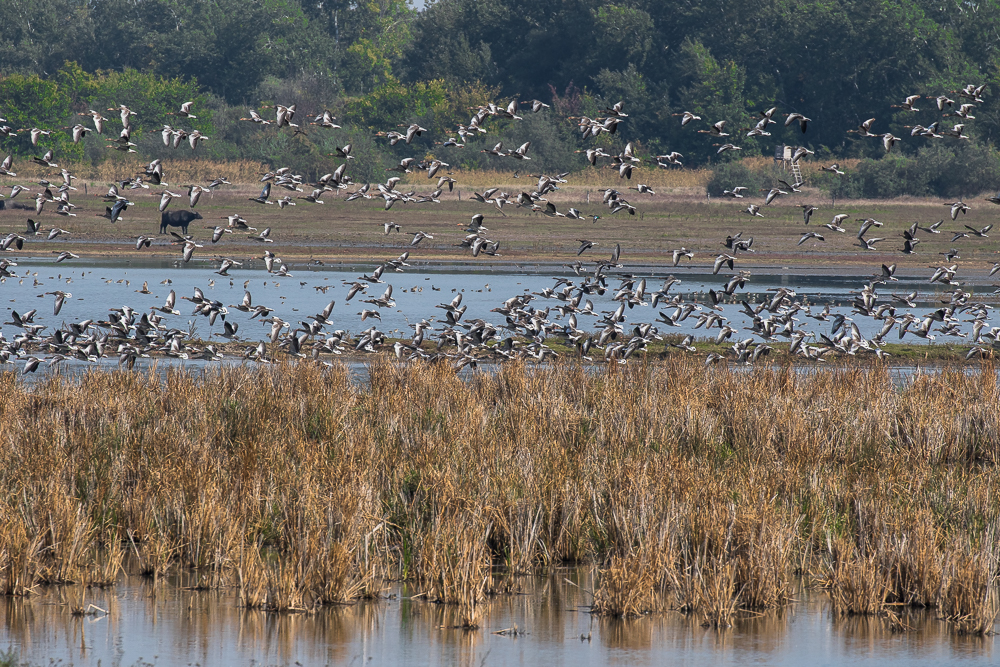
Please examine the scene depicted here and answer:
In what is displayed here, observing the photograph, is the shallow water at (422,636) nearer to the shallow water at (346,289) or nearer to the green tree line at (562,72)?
the shallow water at (346,289)

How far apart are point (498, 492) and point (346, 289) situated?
29.4 meters

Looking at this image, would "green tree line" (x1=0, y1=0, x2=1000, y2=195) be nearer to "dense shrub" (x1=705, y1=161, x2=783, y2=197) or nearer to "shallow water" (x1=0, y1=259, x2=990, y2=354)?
"dense shrub" (x1=705, y1=161, x2=783, y2=197)

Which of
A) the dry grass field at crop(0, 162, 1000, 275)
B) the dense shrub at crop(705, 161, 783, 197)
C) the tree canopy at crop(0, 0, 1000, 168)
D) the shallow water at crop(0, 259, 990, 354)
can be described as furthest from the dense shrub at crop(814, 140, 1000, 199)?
the shallow water at crop(0, 259, 990, 354)

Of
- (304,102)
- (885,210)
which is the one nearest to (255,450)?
(885,210)

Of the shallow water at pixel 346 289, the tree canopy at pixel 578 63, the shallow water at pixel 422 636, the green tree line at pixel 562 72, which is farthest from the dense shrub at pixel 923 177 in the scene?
the shallow water at pixel 422 636

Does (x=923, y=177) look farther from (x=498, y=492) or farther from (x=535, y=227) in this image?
(x=498, y=492)

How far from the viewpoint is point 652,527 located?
1094cm

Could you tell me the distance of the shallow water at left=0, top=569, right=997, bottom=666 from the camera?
387 inches

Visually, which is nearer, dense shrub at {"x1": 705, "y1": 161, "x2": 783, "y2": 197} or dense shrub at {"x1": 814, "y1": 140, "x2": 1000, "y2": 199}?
dense shrub at {"x1": 705, "y1": 161, "x2": 783, "y2": 197}

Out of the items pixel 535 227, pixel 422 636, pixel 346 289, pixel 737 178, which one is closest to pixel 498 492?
pixel 422 636

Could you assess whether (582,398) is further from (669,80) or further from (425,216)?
(669,80)

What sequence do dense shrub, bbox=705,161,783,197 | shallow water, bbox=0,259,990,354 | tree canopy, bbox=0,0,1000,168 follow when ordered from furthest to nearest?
tree canopy, bbox=0,0,1000,168
dense shrub, bbox=705,161,783,197
shallow water, bbox=0,259,990,354

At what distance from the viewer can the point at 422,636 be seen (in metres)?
10.4

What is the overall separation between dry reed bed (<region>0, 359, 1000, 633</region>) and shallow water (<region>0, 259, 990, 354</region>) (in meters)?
13.0
